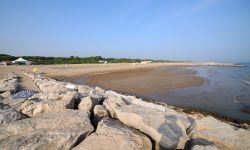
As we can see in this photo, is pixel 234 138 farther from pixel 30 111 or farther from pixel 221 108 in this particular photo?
pixel 221 108

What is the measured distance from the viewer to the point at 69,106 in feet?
15.8

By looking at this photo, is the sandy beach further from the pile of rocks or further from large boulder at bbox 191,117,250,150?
large boulder at bbox 191,117,250,150

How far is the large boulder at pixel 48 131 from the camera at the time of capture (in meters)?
3.01

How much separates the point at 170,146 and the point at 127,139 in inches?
36.2

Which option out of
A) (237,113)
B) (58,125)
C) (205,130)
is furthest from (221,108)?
(58,125)

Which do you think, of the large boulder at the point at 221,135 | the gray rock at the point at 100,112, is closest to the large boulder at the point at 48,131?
the gray rock at the point at 100,112

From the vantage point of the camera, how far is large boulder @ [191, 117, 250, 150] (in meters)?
3.28

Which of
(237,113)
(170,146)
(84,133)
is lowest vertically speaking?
(237,113)

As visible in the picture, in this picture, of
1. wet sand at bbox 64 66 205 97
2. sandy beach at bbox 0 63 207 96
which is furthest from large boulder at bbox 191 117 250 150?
sandy beach at bbox 0 63 207 96

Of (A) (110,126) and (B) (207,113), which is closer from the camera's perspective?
(A) (110,126)

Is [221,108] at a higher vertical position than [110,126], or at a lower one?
lower

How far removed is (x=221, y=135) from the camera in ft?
11.7

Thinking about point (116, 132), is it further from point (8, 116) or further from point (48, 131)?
point (8, 116)

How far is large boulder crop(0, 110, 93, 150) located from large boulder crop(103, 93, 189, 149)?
0.99 meters
